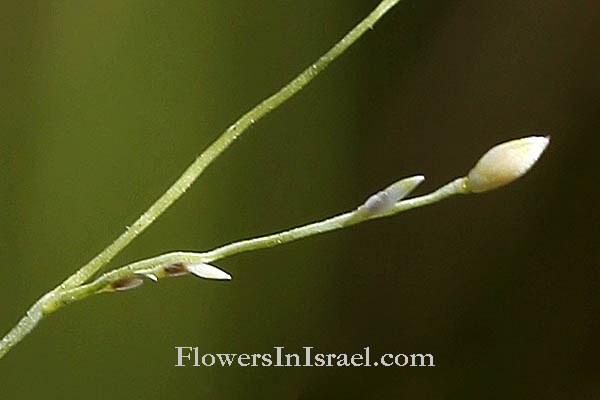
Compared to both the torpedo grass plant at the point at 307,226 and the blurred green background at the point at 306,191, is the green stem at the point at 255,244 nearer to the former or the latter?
the torpedo grass plant at the point at 307,226

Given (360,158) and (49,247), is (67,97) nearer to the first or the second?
(49,247)

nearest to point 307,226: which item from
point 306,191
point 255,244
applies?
point 255,244

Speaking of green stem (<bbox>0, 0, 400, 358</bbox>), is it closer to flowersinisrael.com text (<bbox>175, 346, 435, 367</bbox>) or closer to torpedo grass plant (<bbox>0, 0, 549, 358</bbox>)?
torpedo grass plant (<bbox>0, 0, 549, 358</bbox>)

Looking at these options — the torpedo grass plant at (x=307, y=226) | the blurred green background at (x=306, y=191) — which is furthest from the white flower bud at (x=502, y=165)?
the blurred green background at (x=306, y=191)

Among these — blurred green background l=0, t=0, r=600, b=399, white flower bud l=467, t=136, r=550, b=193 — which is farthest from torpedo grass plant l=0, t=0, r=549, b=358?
blurred green background l=0, t=0, r=600, b=399

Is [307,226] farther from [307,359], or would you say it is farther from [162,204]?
[307,359]

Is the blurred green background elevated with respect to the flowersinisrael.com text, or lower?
elevated
